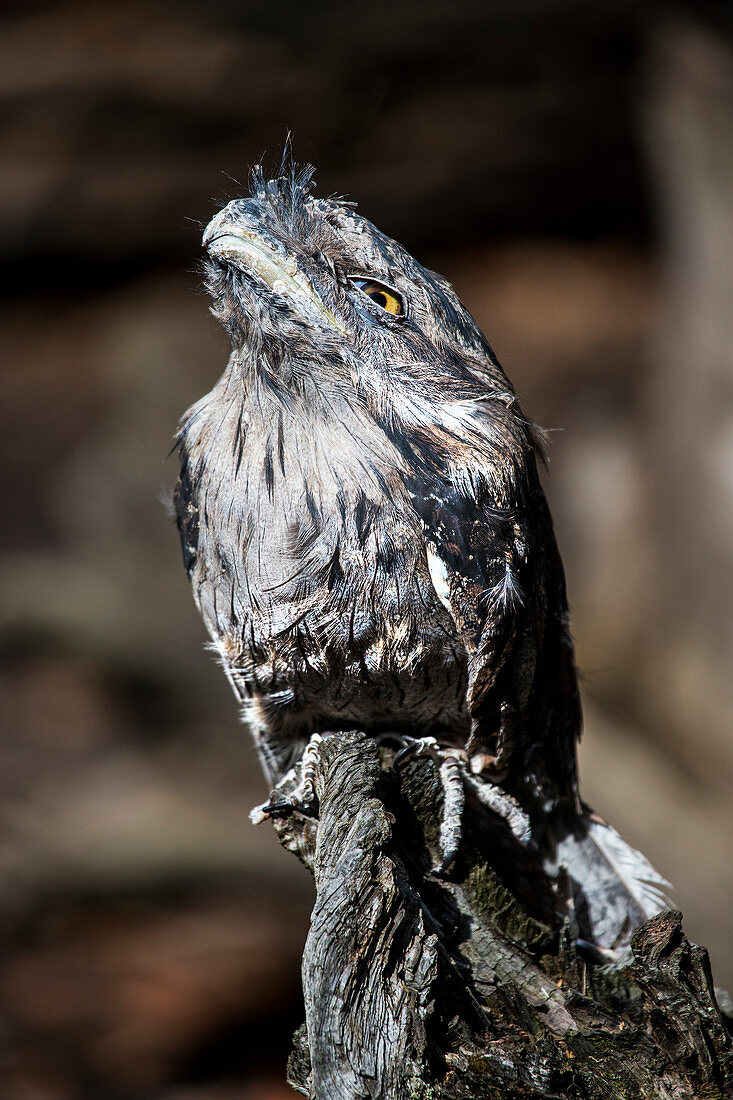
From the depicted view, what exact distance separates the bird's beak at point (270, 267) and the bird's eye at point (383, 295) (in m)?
0.14

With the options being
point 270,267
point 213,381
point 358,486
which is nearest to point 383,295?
point 270,267

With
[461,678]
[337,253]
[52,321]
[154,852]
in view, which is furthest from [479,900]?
[52,321]

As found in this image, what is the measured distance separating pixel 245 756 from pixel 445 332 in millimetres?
4471

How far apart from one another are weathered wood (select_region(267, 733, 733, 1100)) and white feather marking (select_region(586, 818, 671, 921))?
510 mm

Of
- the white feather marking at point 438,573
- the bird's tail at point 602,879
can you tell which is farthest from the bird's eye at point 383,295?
the bird's tail at point 602,879

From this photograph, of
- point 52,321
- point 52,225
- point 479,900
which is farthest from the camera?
point 52,321

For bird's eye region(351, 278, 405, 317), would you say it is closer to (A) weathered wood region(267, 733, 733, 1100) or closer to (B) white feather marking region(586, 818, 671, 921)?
(A) weathered wood region(267, 733, 733, 1100)

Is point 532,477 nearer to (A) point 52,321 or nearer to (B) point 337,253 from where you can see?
(B) point 337,253

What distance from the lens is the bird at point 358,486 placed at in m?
1.97

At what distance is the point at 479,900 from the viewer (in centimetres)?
199

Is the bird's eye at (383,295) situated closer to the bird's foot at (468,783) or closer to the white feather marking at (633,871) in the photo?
the bird's foot at (468,783)

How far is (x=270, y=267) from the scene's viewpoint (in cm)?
195

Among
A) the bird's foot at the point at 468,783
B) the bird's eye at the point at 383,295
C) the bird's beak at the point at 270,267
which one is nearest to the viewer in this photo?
the bird's beak at the point at 270,267

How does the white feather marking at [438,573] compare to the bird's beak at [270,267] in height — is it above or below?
below
